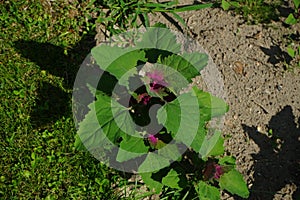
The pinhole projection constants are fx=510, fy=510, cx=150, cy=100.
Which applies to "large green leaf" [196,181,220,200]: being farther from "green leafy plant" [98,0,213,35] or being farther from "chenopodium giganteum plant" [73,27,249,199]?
"green leafy plant" [98,0,213,35]

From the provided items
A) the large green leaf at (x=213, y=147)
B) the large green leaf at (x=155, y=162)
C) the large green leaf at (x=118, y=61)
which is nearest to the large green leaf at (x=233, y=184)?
the large green leaf at (x=213, y=147)

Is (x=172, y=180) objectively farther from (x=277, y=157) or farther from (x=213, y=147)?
(x=277, y=157)

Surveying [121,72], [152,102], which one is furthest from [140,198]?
[121,72]

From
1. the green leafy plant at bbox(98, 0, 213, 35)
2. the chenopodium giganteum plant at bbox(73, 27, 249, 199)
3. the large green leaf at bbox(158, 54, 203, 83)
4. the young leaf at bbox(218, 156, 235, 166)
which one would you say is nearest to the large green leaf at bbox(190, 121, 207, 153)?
the chenopodium giganteum plant at bbox(73, 27, 249, 199)

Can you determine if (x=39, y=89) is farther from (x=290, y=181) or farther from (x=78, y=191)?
(x=290, y=181)

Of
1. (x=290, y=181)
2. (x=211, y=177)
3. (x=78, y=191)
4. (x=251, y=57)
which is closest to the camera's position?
(x=211, y=177)

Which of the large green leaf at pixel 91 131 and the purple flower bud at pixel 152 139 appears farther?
the purple flower bud at pixel 152 139

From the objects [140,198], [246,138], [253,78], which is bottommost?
[140,198]

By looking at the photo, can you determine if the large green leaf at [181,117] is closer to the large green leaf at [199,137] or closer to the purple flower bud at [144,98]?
the large green leaf at [199,137]
